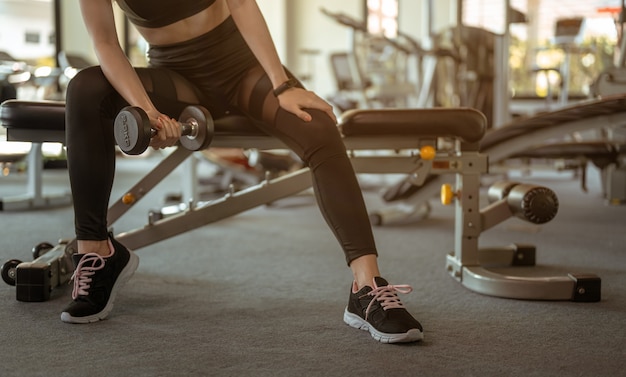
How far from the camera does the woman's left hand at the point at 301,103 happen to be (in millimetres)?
1403

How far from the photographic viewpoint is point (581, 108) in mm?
2059

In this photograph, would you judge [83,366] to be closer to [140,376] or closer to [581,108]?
[140,376]

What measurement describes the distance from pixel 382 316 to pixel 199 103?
0.64m

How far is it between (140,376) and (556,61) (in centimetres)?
703

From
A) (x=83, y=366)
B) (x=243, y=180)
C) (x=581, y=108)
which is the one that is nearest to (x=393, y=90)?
(x=243, y=180)

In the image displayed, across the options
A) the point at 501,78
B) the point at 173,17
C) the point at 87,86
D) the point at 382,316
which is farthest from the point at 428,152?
the point at 501,78

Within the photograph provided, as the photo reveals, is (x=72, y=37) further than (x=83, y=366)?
Yes

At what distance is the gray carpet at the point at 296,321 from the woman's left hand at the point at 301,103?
419 mm

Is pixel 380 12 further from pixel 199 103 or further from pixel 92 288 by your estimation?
pixel 92 288

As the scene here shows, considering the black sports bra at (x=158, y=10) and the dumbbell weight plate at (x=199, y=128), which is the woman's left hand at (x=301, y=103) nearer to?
the dumbbell weight plate at (x=199, y=128)

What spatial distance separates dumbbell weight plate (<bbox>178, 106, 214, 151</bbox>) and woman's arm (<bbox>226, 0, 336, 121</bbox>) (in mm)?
158

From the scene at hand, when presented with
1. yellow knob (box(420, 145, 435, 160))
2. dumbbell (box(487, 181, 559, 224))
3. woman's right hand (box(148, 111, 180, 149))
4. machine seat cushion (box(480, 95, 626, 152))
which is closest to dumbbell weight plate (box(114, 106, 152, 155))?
woman's right hand (box(148, 111, 180, 149))

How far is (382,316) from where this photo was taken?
1256 mm

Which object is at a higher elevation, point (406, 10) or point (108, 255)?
point (406, 10)
